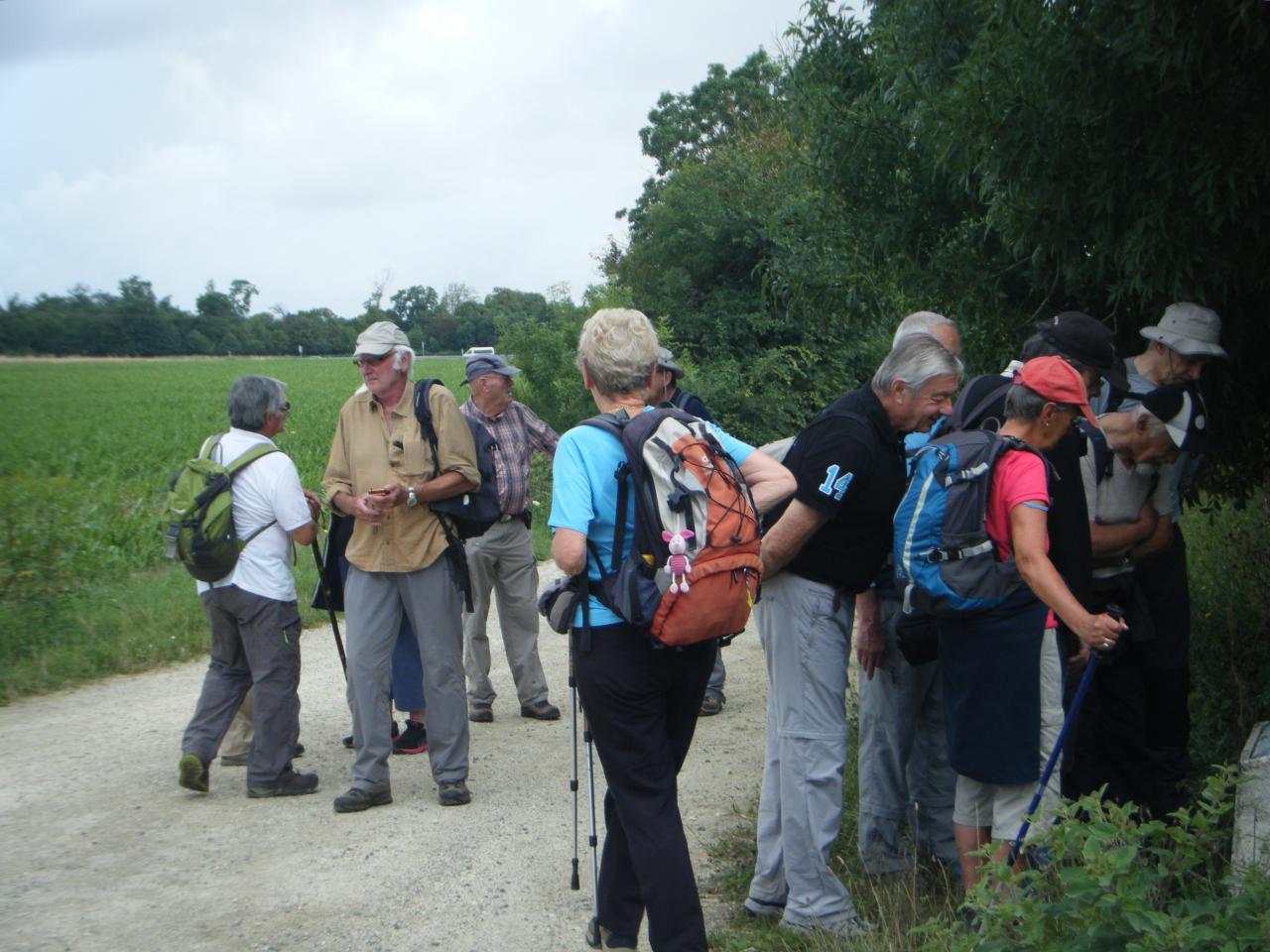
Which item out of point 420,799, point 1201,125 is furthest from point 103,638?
point 1201,125

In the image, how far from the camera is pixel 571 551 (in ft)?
12.1

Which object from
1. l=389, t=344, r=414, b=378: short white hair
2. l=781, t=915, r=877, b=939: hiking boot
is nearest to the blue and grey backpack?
l=781, t=915, r=877, b=939: hiking boot

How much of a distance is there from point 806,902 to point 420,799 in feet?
8.05

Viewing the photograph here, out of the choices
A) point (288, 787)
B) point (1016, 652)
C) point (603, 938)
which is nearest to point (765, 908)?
point (603, 938)

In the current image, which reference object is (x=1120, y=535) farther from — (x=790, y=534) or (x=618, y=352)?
(x=618, y=352)

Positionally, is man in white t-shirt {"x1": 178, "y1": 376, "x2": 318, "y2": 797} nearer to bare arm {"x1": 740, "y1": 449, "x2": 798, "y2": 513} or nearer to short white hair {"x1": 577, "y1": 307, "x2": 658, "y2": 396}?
short white hair {"x1": 577, "y1": 307, "x2": 658, "y2": 396}

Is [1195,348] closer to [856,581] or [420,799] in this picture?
[856,581]

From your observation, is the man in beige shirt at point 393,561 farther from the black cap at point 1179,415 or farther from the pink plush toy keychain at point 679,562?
the black cap at point 1179,415

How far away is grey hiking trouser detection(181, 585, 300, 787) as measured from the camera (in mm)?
6008

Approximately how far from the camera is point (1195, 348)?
14.9 feet

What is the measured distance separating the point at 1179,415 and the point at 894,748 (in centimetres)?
163

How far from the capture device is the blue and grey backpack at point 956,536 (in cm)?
376

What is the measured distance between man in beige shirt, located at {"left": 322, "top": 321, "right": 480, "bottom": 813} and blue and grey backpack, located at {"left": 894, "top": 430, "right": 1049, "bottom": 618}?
2.78 metres

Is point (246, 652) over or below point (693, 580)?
below
